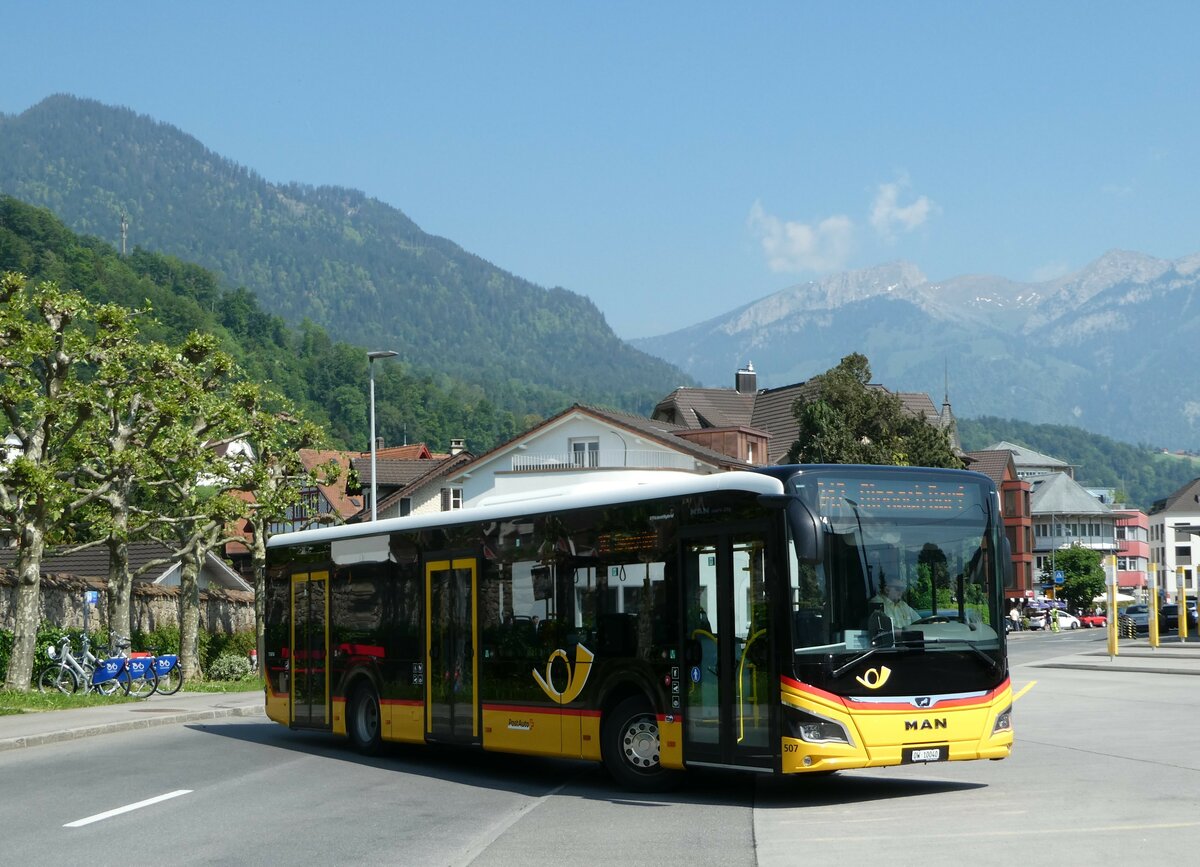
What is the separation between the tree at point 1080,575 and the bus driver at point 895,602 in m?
115

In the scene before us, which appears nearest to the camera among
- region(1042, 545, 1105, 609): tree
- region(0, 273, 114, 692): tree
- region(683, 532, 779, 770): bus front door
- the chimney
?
region(683, 532, 779, 770): bus front door

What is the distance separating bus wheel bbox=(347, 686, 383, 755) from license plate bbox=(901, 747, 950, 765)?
7551 millimetres

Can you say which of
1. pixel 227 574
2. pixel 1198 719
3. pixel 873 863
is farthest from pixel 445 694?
pixel 227 574

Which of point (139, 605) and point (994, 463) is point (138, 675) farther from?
point (994, 463)

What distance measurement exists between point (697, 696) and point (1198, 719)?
1118 centimetres

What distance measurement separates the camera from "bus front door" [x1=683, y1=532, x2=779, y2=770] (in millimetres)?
12523

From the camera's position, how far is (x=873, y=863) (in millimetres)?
9539

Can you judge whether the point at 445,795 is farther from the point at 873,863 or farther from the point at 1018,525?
the point at 1018,525

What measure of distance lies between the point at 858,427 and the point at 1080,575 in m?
67.0

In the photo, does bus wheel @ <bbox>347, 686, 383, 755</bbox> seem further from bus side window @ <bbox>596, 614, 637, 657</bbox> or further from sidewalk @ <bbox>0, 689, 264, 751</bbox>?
bus side window @ <bbox>596, 614, 637, 657</bbox>

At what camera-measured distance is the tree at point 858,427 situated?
6078 cm

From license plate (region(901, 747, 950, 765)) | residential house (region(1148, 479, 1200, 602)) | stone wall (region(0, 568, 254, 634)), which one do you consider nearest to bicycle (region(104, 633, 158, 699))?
stone wall (region(0, 568, 254, 634))

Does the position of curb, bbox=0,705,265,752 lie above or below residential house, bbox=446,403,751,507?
below

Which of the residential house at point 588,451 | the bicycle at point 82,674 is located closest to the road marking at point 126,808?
the bicycle at point 82,674
